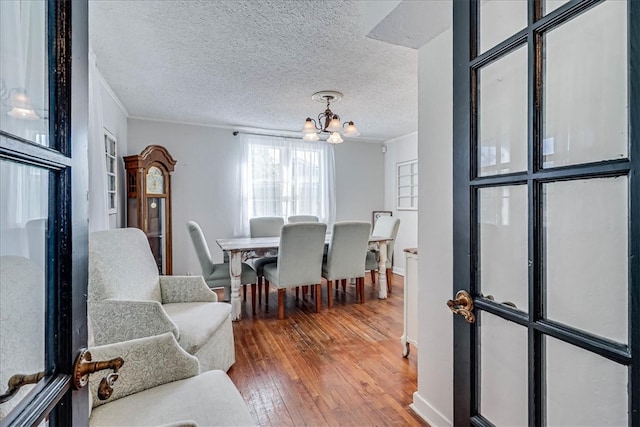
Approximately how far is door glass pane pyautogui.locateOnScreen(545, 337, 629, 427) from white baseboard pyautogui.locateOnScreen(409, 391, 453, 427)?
0.96m

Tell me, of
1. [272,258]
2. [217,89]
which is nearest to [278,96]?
[217,89]

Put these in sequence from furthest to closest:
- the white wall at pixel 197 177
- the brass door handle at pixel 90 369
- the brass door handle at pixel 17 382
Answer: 1. the white wall at pixel 197 177
2. the brass door handle at pixel 90 369
3. the brass door handle at pixel 17 382

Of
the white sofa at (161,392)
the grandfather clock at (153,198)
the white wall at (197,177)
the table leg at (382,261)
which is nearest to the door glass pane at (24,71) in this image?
the white sofa at (161,392)

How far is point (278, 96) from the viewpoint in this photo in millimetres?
3236

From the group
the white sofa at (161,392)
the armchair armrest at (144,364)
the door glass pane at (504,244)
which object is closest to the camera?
the door glass pane at (504,244)

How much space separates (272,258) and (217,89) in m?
1.94

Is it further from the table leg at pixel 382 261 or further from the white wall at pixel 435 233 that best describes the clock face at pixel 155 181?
the white wall at pixel 435 233

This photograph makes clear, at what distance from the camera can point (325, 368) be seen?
Result: 7.04 feet

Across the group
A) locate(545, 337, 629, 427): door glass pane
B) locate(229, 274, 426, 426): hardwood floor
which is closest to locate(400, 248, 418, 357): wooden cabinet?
locate(229, 274, 426, 426): hardwood floor

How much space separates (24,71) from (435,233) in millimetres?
1545

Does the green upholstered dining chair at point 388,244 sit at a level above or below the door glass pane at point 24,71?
below

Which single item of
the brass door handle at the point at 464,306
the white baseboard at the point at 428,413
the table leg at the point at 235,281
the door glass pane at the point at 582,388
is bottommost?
the white baseboard at the point at 428,413

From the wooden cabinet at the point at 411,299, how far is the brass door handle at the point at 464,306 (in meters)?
1.32

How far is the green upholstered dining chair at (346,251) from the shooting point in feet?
10.9
